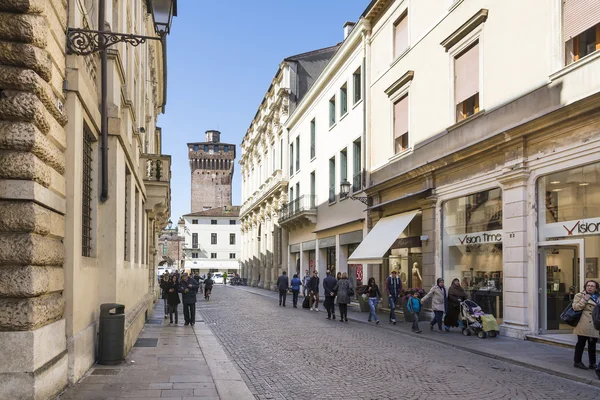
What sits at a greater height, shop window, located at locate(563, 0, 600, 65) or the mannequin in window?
shop window, located at locate(563, 0, 600, 65)

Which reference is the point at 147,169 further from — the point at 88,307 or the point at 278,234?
the point at 278,234

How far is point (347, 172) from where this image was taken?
2989 centimetres

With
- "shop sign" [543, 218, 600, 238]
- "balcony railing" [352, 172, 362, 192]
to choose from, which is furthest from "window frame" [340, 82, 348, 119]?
"shop sign" [543, 218, 600, 238]

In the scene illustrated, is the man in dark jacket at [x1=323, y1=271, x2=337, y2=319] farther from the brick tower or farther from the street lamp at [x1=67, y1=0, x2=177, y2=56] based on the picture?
the brick tower

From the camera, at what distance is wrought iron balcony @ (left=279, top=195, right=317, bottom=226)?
3572 cm

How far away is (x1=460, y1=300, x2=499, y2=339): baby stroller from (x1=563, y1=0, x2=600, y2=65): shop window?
19.6 ft

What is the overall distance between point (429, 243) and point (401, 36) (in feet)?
25.2

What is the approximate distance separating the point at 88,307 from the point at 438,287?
999 cm

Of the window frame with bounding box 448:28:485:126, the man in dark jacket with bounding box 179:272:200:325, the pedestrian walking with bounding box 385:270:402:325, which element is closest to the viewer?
the window frame with bounding box 448:28:485:126

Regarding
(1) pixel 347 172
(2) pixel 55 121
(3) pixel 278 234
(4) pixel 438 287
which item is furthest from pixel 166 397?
(3) pixel 278 234

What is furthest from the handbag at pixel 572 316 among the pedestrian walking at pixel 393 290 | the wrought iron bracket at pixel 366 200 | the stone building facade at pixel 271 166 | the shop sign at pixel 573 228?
the stone building facade at pixel 271 166

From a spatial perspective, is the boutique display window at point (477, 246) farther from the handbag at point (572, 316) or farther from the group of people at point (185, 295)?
the group of people at point (185, 295)

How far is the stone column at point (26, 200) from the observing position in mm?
6602

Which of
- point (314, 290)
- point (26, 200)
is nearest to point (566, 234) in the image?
point (26, 200)
